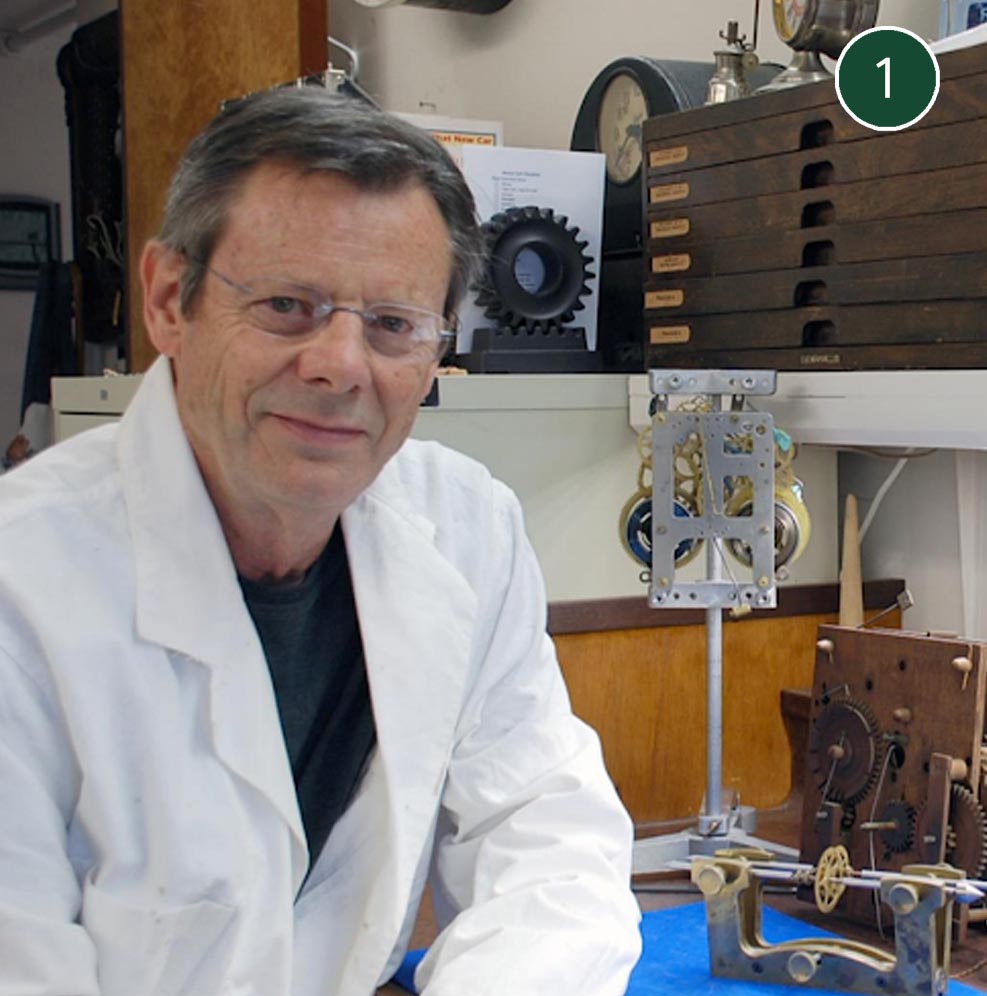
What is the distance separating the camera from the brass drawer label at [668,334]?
6.16ft

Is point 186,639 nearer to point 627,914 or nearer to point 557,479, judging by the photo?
point 627,914

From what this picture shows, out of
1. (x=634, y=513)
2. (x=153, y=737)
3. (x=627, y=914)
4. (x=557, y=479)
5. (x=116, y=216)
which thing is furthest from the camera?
(x=116, y=216)

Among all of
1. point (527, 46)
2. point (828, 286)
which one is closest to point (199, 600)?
point (828, 286)

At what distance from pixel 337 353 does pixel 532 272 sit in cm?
94

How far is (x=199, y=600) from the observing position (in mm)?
1139

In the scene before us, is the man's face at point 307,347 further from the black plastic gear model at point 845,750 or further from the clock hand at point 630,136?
the clock hand at point 630,136

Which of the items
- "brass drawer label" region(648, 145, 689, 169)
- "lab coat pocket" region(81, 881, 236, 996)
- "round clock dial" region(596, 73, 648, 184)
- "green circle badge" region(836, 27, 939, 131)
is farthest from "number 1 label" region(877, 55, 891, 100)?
"lab coat pocket" region(81, 881, 236, 996)

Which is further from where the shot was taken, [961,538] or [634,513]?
[961,538]

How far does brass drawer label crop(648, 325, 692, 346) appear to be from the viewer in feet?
6.16

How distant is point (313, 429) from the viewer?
1.12 m

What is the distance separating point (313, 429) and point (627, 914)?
1.62ft

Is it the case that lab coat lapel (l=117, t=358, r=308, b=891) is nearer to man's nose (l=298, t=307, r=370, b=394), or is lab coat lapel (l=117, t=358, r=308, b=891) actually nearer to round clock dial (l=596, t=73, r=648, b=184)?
man's nose (l=298, t=307, r=370, b=394)

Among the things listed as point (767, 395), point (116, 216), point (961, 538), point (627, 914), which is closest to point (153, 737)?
point (627, 914)

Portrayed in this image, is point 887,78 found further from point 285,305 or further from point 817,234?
point 285,305
